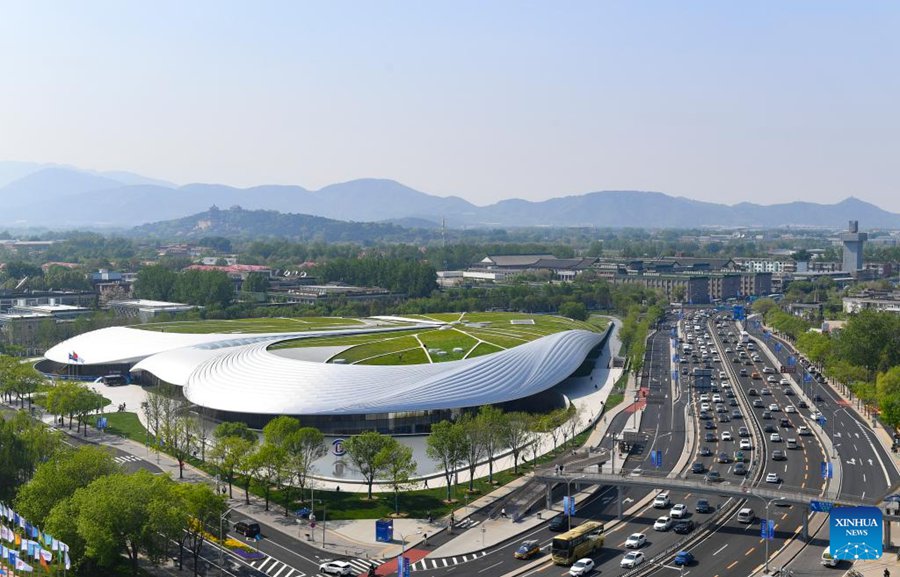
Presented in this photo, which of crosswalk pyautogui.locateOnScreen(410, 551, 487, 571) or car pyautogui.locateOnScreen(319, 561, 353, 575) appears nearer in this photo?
car pyautogui.locateOnScreen(319, 561, 353, 575)

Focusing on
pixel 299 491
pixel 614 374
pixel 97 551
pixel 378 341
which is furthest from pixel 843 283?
pixel 97 551

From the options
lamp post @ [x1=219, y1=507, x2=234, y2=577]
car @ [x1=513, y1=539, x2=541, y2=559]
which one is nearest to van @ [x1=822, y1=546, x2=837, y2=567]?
car @ [x1=513, y1=539, x2=541, y2=559]

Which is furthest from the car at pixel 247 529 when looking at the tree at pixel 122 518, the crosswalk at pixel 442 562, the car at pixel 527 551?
the car at pixel 527 551

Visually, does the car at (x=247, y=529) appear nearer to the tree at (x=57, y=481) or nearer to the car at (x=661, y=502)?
the tree at (x=57, y=481)

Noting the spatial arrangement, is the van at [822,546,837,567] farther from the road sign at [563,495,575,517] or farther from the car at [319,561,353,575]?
the car at [319,561,353,575]

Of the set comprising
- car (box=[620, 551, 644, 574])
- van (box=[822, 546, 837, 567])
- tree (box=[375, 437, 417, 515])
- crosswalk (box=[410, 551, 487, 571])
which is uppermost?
tree (box=[375, 437, 417, 515])

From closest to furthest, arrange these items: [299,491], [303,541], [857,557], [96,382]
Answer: [857,557]
[303,541]
[299,491]
[96,382]

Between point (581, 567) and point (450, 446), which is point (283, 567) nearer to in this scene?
point (581, 567)

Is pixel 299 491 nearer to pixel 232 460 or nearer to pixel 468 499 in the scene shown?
pixel 232 460
